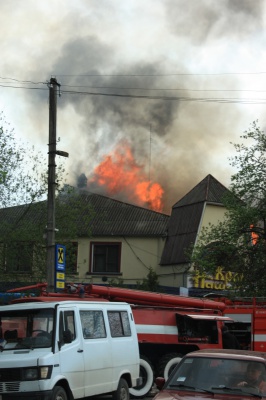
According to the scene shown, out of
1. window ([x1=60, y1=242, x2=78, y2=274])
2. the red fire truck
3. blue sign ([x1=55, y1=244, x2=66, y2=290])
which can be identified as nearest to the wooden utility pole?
blue sign ([x1=55, y1=244, x2=66, y2=290])

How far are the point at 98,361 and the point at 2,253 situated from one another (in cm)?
1854

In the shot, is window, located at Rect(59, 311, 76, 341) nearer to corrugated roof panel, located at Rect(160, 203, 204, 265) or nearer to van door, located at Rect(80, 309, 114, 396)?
van door, located at Rect(80, 309, 114, 396)

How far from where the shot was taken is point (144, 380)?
53.9 ft

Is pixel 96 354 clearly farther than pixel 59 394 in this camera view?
Yes

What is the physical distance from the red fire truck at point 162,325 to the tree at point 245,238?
10.5 metres

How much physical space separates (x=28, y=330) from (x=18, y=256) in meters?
19.1

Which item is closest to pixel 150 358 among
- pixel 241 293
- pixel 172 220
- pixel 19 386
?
pixel 19 386

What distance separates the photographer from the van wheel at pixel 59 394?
455 inches

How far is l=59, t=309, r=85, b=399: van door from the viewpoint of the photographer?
12.1 m

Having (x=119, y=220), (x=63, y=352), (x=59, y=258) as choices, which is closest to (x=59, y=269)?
(x=59, y=258)

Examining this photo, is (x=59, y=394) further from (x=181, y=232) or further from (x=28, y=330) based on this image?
(x=181, y=232)

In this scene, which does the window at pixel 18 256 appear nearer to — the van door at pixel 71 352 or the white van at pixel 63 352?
the white van at pixel 63 352

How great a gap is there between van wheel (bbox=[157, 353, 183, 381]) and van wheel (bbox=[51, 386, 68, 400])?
18.1 feet

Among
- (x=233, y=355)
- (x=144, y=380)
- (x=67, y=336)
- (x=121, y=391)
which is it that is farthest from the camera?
(x=144, y=380)
